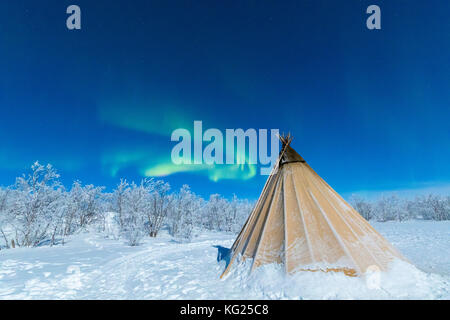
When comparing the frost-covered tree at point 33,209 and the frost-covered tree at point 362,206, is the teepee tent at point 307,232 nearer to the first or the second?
the frost-covered tree at point 33,209

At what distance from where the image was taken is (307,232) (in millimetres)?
4773

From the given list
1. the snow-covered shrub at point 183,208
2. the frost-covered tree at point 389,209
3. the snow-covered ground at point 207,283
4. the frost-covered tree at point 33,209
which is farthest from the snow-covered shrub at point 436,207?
the frost-covered tree at point 33,209

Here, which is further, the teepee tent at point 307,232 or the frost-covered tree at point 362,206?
the frost-covered tree at point 362,206

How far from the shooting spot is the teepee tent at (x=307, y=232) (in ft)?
14.1

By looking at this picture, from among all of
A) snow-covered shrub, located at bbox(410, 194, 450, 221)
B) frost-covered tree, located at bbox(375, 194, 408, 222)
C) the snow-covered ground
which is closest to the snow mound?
the snow-covered ground

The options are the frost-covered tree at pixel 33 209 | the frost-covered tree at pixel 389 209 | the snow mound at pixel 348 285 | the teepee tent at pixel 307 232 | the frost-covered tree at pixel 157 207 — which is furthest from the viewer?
the frost-covered tree at pixel 389 209

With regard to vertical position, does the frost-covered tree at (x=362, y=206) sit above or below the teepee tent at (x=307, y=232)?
below

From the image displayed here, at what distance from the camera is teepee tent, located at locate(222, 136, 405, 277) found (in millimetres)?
4309

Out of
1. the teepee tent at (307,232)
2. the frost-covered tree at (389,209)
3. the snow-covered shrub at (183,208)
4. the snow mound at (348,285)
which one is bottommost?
the frost-covered tree at (389,209)

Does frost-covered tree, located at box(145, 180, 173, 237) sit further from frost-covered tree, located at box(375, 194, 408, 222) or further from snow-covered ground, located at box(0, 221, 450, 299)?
frost-covered tree, located at box(375, 194, 408, 222)

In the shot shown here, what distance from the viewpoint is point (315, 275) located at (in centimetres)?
408

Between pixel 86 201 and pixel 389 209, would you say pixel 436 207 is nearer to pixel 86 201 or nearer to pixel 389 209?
pixel 389 209

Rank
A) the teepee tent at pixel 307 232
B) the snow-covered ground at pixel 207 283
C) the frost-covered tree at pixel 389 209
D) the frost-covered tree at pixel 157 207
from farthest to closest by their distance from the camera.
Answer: the frost-covered tree at pixel 389 209, the frost-covered tree at pixel 157 207, the teepee tent at pixel 307 232, the snow-covered ground at pixel 207 283

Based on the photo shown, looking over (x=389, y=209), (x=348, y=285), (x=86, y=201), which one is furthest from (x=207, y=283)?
(x=389, y=209)
